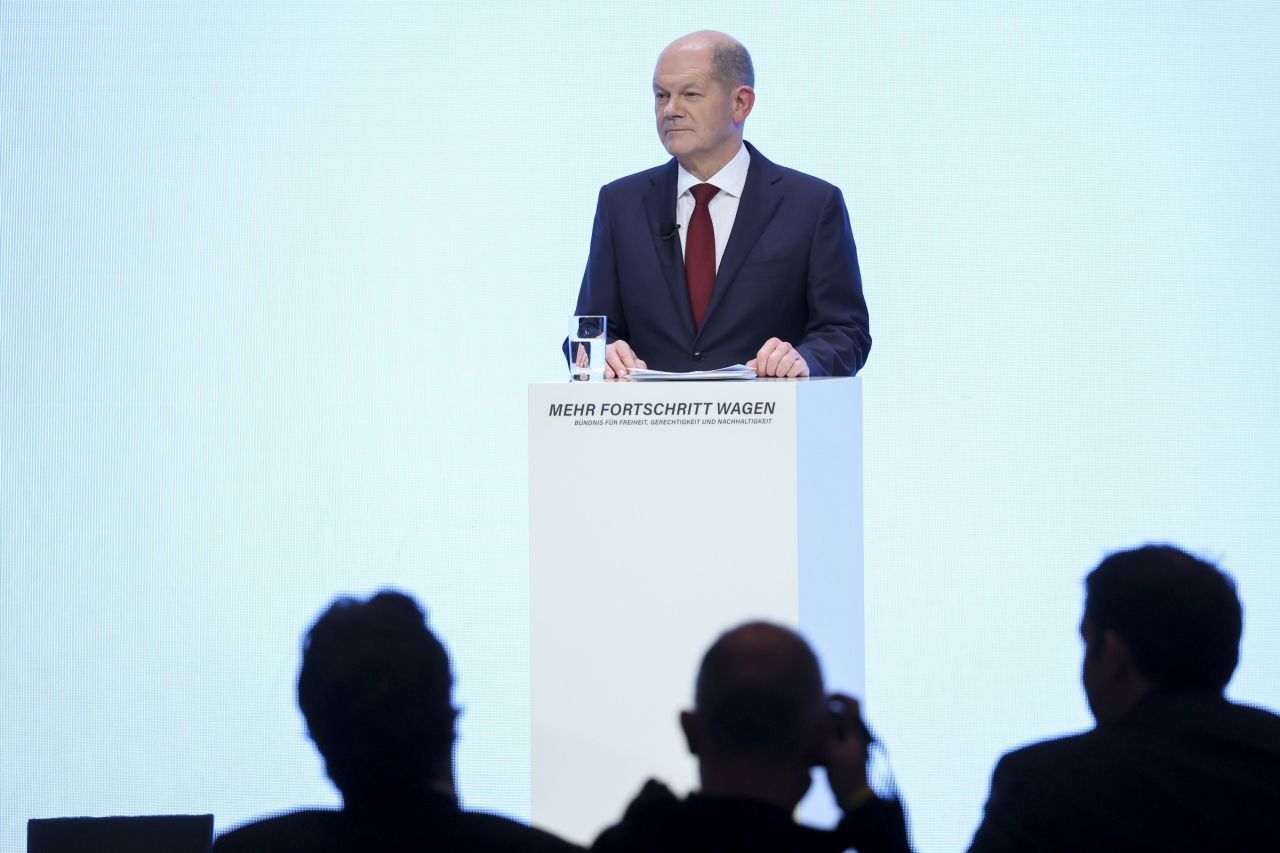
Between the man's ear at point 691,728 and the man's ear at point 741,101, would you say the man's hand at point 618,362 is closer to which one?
the man's ear at point 741,101

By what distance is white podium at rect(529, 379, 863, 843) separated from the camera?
7.94 feet

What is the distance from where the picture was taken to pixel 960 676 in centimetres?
453

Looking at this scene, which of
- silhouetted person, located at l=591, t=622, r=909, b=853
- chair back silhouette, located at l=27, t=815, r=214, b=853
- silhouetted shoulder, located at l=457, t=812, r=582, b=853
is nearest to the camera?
silhouetted person, located at l=591, t=622, r=909, b=853

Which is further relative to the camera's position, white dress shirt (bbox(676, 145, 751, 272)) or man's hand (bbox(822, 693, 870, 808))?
white dress shirt (bbox(676, 145, 751, 272))

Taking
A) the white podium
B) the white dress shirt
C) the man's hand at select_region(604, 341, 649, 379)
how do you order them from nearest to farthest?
the white podium < the man's hand at select_region(604, 341, 649, 379) < the white dress shirt

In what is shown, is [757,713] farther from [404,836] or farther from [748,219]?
[748,219]

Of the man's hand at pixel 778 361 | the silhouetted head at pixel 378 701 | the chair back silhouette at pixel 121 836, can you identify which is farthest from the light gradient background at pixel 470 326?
the silhouetted head at pixel 378 701

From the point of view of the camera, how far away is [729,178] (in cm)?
318

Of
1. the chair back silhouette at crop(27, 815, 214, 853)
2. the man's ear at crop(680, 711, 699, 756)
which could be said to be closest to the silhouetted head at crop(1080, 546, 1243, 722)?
the man's ear at crop(680, 711, 699, 756)

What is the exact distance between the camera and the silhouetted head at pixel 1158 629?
2.00 metres

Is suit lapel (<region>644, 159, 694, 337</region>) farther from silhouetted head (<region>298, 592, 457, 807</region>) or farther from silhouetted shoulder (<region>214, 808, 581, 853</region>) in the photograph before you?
silhouetted shoulder (<region>214, 808, 581, 853</region>)

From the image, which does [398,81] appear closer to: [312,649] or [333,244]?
[333,244]

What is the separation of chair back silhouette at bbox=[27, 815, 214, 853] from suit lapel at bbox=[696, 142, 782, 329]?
1.61 meters

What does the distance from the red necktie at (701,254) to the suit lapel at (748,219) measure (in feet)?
0.10
